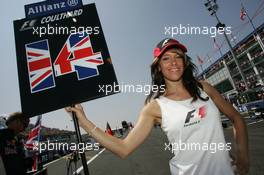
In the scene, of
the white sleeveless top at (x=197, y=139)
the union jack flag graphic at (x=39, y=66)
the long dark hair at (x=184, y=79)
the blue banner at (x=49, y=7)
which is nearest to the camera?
the white sleeveless top at (x=197, y=139)

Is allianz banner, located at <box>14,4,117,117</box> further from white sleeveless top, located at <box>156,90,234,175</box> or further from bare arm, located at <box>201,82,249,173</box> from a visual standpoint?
bare arm, located at <box>201,82,249,173</box>

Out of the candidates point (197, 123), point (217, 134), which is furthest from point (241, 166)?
point (197, 123)

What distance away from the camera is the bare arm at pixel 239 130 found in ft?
5.36

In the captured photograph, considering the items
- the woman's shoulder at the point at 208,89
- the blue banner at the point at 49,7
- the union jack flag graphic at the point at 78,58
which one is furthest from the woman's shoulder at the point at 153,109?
the blue banner at the point at 49,7

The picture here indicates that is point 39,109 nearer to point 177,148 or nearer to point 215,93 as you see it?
point 177,148

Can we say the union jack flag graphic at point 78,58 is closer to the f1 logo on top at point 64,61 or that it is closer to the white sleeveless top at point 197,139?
the f1 logo on top at point 64,61

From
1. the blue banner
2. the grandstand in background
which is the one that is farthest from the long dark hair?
the grandstand in background

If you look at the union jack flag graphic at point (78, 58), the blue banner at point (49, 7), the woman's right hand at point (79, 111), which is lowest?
the woman's right hand at point (79, 111)

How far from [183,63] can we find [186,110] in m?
0.50

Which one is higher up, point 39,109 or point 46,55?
point 46,55

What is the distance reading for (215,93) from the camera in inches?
71.2

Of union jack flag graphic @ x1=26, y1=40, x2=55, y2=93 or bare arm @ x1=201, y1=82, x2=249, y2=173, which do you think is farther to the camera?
union jack flag graphic @ x1=26, y1=40, x2=55, y2=93

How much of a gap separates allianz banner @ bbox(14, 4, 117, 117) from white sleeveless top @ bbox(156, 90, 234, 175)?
0.69 m

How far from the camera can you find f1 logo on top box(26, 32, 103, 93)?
2.07 meters
